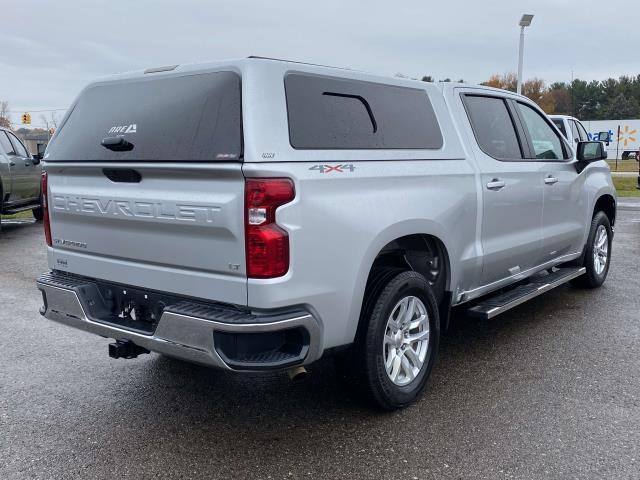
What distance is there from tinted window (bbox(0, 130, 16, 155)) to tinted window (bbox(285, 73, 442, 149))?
392 inches

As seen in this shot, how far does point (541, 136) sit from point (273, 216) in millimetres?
3575

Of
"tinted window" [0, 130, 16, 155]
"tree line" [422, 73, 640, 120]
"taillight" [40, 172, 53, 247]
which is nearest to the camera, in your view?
"taillight" [40, 172, 53, 247]

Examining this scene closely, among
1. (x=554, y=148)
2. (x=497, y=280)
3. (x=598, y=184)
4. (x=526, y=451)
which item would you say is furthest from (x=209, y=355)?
(x=598, y=184)

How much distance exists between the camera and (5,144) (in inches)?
467

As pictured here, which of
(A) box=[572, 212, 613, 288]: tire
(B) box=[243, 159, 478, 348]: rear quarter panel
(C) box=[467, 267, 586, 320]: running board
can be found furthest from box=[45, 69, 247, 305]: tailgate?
(A) box=[572, 212, 613, 288]: tire

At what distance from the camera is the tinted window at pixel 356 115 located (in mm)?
3314

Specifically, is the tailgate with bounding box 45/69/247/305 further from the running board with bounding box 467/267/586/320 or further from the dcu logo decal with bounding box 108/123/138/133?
the running board with bounding box 467/267/586/320

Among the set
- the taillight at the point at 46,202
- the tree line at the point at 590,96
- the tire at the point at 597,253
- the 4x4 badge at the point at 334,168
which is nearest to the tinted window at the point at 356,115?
the 4x4 badge at the point at 334,168

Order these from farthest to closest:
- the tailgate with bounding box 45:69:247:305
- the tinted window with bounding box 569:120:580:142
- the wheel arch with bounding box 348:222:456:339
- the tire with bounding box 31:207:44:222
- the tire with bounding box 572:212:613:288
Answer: the tinted window with bounding box 569:120:580:142 < the tire with bounding box 31:207:44:222 < the tire with bounding box 572:212:613:288 < the wheel arch with bounding box 348:222:456:339 < the tailgate with bounding box 45:69:247:305

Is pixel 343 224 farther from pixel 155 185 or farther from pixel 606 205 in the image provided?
pixel 606 205

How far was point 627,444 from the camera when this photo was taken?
3426 millimetres

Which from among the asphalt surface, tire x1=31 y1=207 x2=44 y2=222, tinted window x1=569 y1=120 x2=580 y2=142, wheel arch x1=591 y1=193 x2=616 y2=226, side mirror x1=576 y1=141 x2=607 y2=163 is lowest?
the asphalt surface

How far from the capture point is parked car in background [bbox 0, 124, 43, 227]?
11.5 metres

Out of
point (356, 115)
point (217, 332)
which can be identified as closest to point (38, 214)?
point (356, 115)
